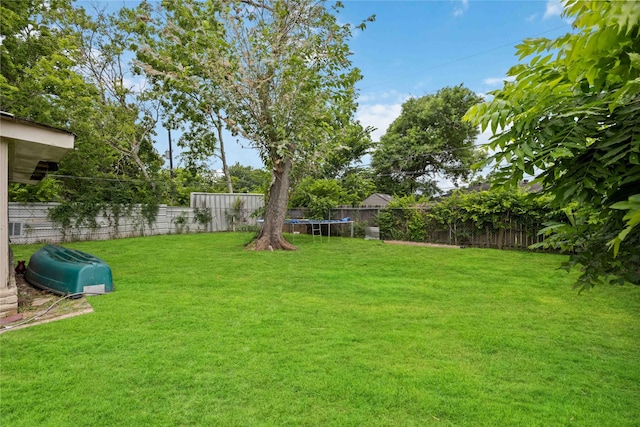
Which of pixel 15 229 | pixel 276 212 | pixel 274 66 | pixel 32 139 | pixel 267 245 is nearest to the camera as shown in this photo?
pixel 32 139

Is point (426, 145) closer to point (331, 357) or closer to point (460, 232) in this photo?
point (460, 232)

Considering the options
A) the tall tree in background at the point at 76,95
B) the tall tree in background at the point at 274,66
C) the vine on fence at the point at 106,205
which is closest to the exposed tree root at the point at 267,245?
the tall tree in background at the point at 274,66

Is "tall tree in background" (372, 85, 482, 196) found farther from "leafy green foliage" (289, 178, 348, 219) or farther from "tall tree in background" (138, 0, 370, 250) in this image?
"tall tree in background" (138, 0, 370, 250)

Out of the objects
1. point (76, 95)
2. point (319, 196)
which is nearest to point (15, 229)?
point (76, 95)

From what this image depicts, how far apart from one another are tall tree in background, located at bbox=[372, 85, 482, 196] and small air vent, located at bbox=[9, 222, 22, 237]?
17.9m

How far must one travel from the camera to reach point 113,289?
4961 millimetres

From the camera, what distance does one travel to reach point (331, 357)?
9.25 feet

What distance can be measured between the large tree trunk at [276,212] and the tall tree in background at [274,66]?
Answer: 151 millimetres

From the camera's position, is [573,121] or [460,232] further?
[460,232]

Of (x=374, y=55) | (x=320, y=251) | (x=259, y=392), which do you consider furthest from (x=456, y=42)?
(x=259, y=392)

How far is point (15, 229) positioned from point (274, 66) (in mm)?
9744

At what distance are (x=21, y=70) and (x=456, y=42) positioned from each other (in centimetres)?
1451

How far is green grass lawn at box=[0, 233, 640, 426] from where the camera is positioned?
81.7 inches

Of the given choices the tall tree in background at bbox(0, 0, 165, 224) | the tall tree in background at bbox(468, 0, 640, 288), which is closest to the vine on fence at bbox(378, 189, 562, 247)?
the tall tree in background at bbox(468, 0, 640, 288)
